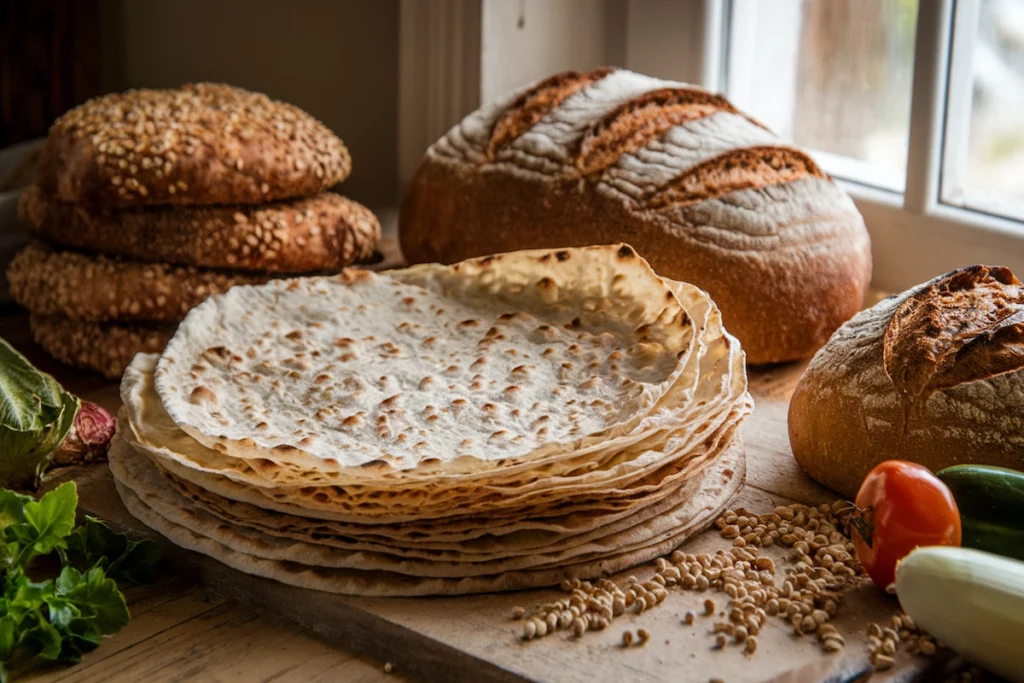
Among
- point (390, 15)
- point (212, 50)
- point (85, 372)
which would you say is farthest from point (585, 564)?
point (212, 50)

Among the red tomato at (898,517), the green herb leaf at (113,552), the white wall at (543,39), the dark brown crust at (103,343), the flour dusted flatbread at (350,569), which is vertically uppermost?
the white wall at (543,39)

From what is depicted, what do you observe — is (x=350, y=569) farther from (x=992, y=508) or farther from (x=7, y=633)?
(x=992, y=508)

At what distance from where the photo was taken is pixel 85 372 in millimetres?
1867

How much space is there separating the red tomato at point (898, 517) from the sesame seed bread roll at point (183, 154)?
42.1 inches

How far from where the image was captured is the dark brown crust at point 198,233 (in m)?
Result: 1.80

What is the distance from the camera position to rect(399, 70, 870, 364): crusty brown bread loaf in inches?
69.3

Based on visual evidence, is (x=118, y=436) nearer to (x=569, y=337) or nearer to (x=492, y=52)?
(x=569, y=337)

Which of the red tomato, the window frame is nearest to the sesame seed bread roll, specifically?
the window frame

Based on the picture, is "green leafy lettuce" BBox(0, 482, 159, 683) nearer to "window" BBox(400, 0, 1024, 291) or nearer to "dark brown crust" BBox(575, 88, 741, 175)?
"dark brown crust" BBox(575, 88, 741, 175)

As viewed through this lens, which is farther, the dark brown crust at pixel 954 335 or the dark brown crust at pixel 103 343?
the dark brown crust at pixel 103 343

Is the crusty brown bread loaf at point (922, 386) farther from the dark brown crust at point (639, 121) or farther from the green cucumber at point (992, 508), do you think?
the dark brown crust at point (639, 121)

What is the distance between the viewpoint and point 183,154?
70.4 inches

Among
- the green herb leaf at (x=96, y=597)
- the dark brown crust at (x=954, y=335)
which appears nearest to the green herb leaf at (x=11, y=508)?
the green herb leaf at (x=96, y=597)

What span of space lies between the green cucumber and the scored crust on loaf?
3.72 feet
